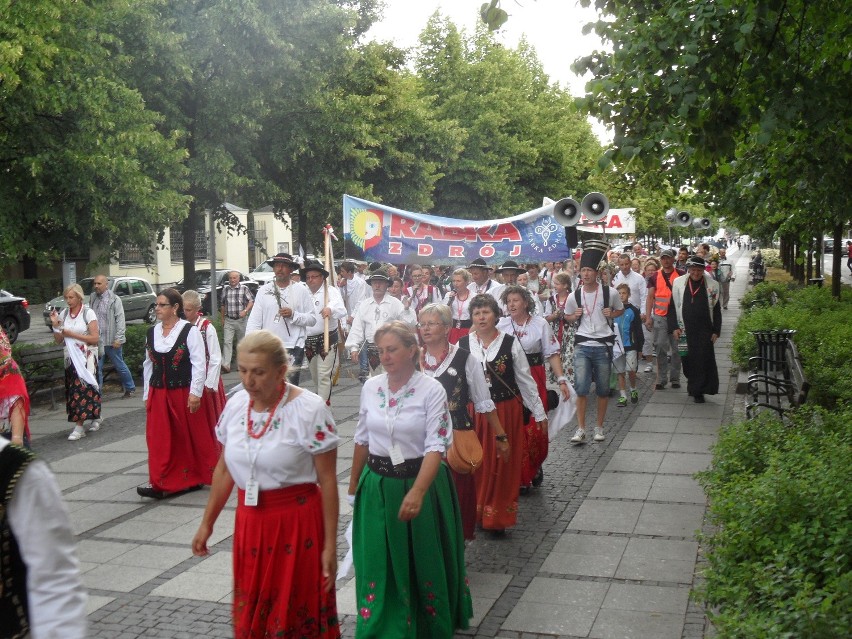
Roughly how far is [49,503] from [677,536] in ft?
17.6

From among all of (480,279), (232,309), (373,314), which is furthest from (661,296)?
(232,309)

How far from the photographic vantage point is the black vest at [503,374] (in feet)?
24.4

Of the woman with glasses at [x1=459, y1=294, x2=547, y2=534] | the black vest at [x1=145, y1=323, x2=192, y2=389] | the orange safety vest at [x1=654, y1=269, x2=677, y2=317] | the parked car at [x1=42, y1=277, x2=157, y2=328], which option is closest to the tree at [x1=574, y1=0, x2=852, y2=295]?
the woman with glasses at [x1=459, y1=294, x2=547, y2=534]

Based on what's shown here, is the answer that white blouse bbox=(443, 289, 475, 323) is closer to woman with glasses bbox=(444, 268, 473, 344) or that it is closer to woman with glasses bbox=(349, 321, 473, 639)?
woman with glasses bbox=(444, 268, 473, 344)

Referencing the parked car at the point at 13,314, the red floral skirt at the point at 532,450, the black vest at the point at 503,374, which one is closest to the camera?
the black vest at the point at 503,374

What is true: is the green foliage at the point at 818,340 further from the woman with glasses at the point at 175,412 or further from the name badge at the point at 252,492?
the name badge at the point at 252,492

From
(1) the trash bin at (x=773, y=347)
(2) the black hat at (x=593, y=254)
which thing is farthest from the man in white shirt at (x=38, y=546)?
(1) the trash bin at (x=773, y=347)

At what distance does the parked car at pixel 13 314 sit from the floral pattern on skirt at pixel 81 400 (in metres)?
16.2

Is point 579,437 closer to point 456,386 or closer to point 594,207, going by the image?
point 594,207

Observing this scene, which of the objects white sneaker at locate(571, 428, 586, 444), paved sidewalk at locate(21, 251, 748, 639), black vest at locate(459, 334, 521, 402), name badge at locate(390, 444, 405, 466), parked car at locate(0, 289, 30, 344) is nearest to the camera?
name badge at locate(390, 444, 405, 466)

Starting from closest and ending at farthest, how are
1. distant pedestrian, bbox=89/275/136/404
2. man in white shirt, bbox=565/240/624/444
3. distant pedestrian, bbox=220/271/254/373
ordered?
1. man in white shirt, bbox=565/240/624/444
2. distant pedestrian, bbox=89/275/136/404
3. distant pedestrian, bbox=220/271/254/373

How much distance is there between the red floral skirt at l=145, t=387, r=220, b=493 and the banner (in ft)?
18.0

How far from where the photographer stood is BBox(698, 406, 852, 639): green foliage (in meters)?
4.05

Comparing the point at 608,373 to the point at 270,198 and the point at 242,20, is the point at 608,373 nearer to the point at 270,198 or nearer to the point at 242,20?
the point at 242,20
